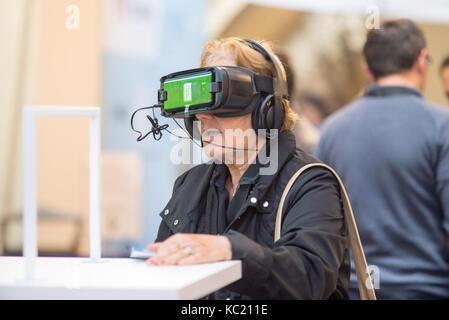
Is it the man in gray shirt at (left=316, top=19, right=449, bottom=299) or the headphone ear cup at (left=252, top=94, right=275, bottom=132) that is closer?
the headphone ear cup at (left=252, top=94, right=275, bottom=132)

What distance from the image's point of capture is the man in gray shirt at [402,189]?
6.34 ft

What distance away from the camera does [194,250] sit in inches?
40.2

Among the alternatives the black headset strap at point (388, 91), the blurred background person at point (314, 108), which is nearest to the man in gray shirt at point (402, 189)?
the black headset strap at point (388, 91)

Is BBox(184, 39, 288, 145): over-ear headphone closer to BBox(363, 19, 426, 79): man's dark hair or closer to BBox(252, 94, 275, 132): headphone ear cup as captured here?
BBox(252, 94, 275, 132): headphone ear cup

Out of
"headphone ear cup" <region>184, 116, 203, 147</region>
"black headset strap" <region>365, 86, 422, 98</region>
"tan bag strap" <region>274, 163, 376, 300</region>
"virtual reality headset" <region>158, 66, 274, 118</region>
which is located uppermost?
"black headset strap" <region>365, 86, 422, 98</region>

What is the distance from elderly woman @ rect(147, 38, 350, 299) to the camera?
1053mm

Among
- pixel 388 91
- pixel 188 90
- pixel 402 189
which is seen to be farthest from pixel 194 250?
pixel 388 91

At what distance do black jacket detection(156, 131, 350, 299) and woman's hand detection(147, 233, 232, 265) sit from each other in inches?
0.8

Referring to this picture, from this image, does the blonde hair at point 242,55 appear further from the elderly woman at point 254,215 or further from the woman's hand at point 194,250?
the woman's hand at point 194,250

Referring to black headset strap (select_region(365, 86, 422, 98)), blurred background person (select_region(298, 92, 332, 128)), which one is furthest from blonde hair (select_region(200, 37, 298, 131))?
blurred background person (select_region(298, 92, 332, 128))

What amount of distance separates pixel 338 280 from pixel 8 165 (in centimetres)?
262

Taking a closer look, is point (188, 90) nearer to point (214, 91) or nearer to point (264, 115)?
point (214, 91)

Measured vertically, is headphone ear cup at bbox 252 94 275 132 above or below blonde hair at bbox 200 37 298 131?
below
